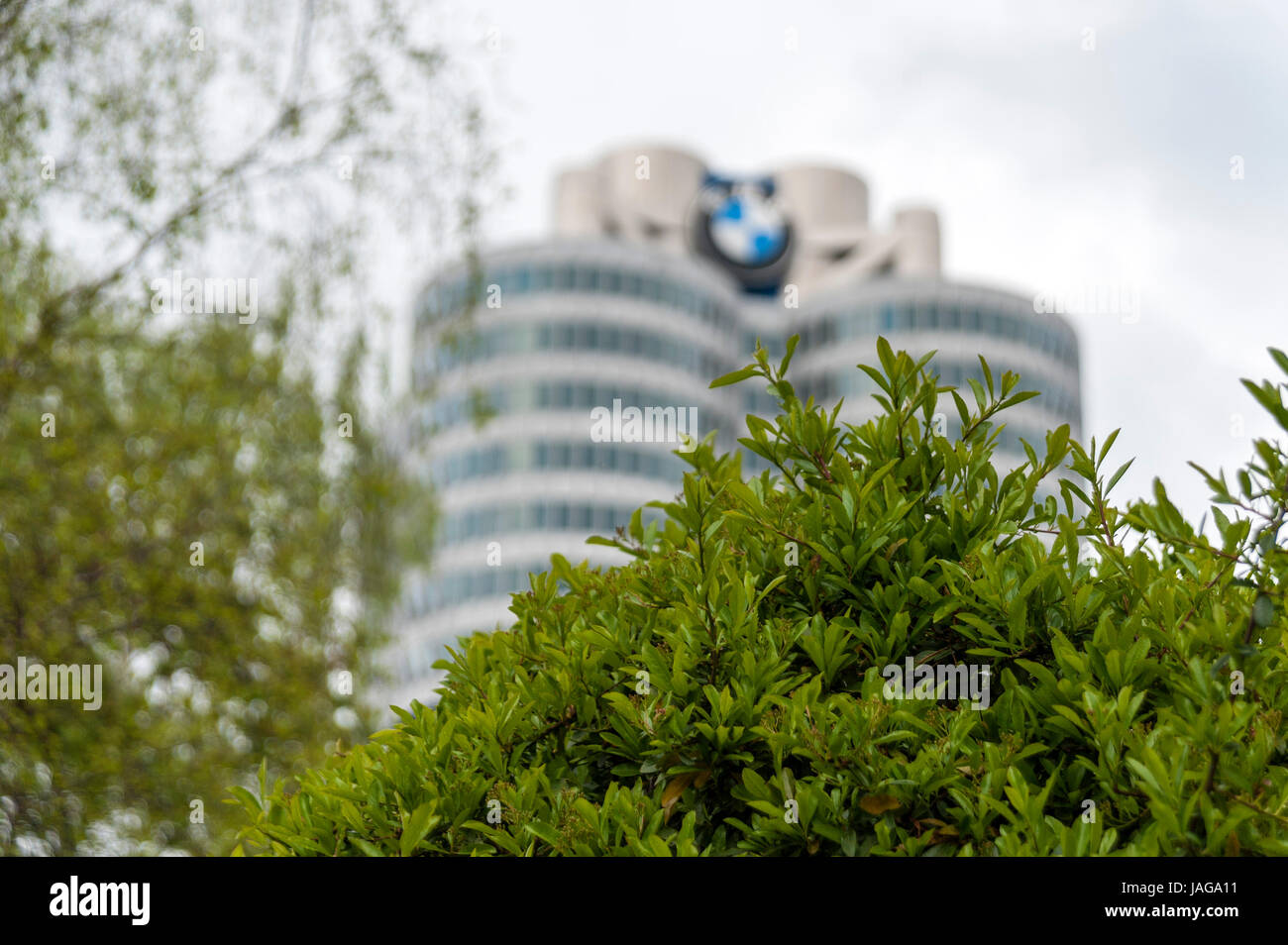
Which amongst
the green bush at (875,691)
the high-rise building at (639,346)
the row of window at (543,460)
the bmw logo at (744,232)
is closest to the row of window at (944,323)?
the high-rise building at (639,346)

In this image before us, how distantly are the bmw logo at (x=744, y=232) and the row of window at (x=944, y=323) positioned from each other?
620 cm

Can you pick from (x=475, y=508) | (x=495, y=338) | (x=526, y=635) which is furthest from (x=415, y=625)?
(x=526, y=635)

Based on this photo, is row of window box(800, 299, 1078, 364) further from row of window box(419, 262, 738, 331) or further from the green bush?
the green bush

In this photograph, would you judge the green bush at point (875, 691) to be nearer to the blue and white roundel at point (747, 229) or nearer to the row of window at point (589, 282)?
the row of window at point (589, 282)

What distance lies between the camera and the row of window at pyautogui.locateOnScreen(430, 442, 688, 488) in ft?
198

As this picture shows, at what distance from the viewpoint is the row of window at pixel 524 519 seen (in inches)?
2349

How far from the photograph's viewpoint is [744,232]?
242ft

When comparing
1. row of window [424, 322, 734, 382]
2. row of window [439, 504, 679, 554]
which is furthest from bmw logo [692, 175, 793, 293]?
row of window [439, 504, 679, 554]

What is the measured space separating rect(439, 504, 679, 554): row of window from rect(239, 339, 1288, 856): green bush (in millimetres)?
56361

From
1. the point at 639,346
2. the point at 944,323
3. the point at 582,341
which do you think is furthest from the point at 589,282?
the point at 944,323

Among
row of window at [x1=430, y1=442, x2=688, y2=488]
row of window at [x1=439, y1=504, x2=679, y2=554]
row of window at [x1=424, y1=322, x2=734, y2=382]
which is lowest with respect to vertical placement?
row of window at [x1=439, y1=504, x2=679, y2=554]

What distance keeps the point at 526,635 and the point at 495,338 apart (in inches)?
2377

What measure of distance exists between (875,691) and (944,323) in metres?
68.9
